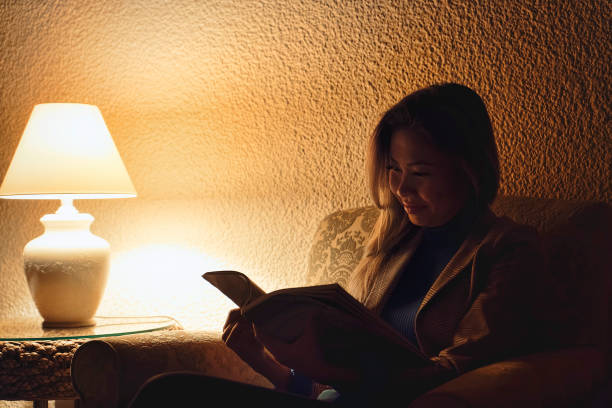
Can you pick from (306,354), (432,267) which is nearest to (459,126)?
(432,267)

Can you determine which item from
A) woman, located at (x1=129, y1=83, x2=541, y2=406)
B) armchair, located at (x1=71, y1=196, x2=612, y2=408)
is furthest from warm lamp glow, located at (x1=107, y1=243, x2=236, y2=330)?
woman, located at (x1=129, y1=83, x2=541, y2=406)

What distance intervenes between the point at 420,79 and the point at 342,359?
102cm

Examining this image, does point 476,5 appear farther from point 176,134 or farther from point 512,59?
point 176,134

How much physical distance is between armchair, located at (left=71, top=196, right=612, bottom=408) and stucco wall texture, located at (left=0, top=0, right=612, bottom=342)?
1.06 ft

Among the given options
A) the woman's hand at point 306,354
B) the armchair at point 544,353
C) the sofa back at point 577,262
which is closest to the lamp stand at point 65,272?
the armchair at point 544,353

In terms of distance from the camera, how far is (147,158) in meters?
2.23

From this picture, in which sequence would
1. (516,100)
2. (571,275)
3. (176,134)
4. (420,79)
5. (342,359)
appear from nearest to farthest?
1. (342,359)
2. (571,275)
3. (516,100)
4. (420,79)
5. (176,134)

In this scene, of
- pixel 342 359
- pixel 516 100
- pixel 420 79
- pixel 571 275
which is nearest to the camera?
pixel 342 359

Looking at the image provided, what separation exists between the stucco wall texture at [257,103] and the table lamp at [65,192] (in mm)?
379

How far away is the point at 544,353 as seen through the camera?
1.01 metres

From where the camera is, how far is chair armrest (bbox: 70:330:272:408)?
1.12 metres

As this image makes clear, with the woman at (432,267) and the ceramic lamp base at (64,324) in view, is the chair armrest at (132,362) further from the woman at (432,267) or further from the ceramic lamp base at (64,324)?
the ceramic lamp base at (64,324)

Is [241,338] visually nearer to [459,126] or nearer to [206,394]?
[206,394]

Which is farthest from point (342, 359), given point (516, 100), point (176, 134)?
point (176, 134)
